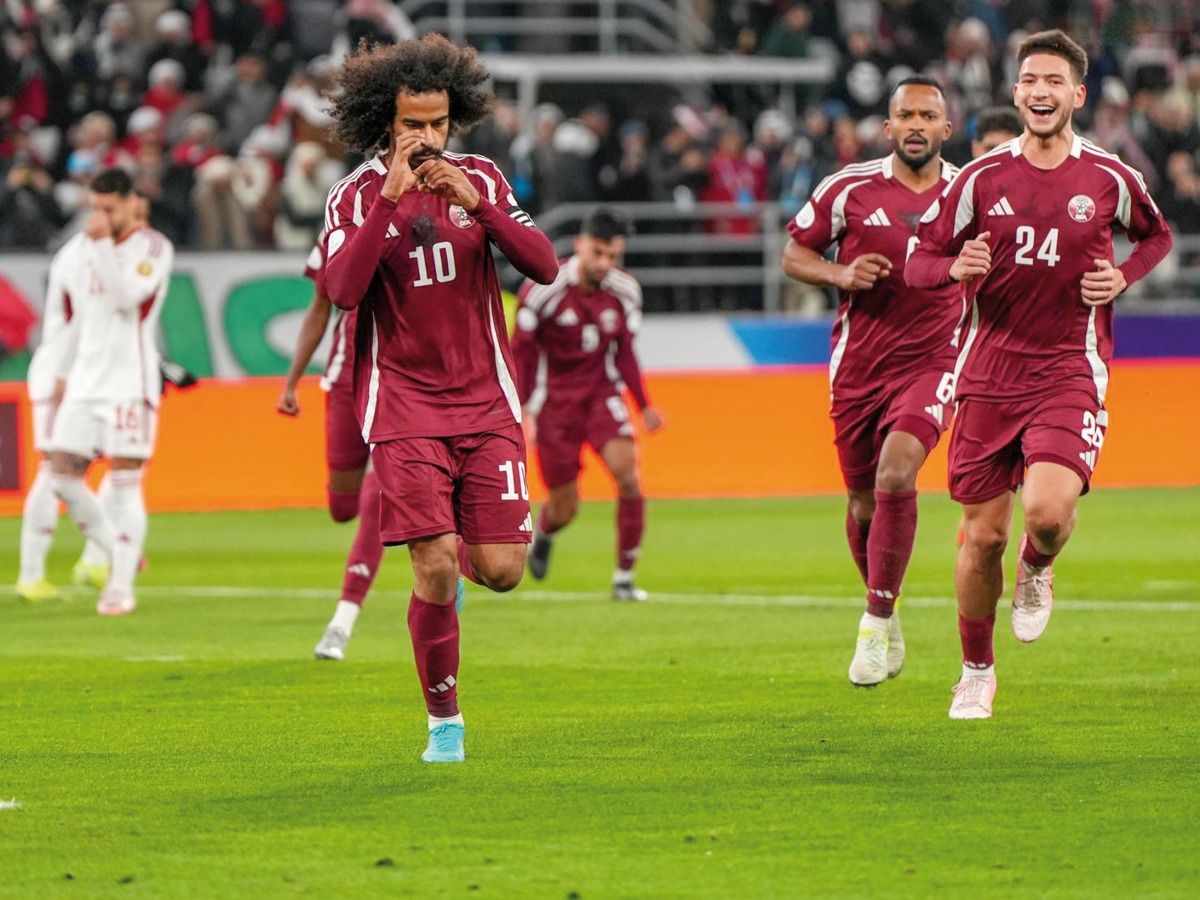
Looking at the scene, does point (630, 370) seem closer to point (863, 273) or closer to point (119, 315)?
point (119, 315)


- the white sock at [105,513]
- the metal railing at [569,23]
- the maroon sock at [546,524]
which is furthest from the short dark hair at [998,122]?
the metal railing at [569,23]

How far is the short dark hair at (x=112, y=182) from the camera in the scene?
12.7 m

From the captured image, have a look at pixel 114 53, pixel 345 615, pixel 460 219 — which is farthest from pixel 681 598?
pixel 114 53

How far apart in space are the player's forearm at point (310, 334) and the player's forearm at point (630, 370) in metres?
3.77

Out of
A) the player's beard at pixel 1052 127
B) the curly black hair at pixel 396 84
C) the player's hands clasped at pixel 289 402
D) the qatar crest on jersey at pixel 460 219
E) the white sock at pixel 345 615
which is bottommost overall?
the white sock at pixel 345 615

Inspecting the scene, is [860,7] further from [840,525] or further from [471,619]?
[471,619]

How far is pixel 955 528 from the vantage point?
58.6ft

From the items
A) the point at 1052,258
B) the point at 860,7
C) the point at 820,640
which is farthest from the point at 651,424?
the point at 860,7

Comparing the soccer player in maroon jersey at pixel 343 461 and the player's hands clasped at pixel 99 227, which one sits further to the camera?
the player's hands clasped at pixel 99 227

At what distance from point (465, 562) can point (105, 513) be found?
613cm

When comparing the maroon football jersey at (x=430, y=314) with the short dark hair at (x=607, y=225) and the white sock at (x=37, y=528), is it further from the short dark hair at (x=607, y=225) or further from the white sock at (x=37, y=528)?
the white sock at (x=37, y=528)

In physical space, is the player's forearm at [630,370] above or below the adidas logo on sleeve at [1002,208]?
below

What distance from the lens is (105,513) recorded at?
13.3 metres

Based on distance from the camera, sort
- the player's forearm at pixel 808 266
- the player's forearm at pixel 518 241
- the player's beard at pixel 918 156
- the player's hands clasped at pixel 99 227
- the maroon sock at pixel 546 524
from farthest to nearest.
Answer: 1. the maroon sock at pixel 546 524
2. the player's hands clasped at pixel 99 227
3. the player's beard at pixel 918 156
4. the player's forearm at pixel 808 266
5. the player's forearm at pixel 518 241
